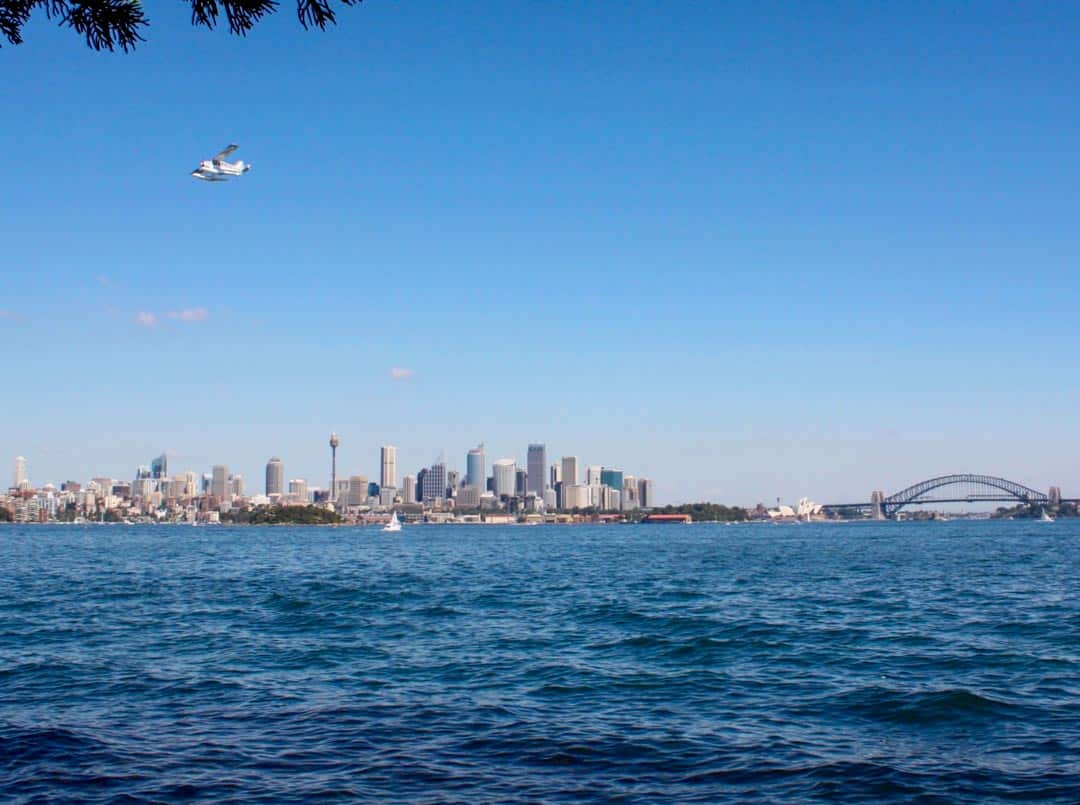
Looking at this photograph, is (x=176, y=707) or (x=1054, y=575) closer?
(x=176, y=707)

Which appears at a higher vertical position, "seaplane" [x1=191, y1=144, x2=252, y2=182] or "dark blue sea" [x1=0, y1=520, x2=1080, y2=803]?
"seaplane" [x1=191, y1=144, x2=252, y2=182]

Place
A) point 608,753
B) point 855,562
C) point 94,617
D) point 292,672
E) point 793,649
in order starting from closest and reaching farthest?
point 608,753
point 292,672
point 793,649
point 94,617
point 855,562

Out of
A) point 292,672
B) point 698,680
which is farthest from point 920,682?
point 292,672

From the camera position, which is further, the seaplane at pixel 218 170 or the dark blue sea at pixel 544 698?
the seaplane at pixel 218 170

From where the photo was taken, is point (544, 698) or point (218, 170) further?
point (218, 170)

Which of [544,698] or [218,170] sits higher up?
[218,170]

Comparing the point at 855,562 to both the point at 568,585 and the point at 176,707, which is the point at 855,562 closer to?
the point at 568,585

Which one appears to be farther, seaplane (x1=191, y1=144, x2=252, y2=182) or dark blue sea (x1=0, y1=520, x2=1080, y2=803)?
seaplane (x1=191, y1=144, x2=252, y2=182)

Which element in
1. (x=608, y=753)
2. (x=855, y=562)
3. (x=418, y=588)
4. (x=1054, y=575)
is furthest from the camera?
(x=855, y=562)
